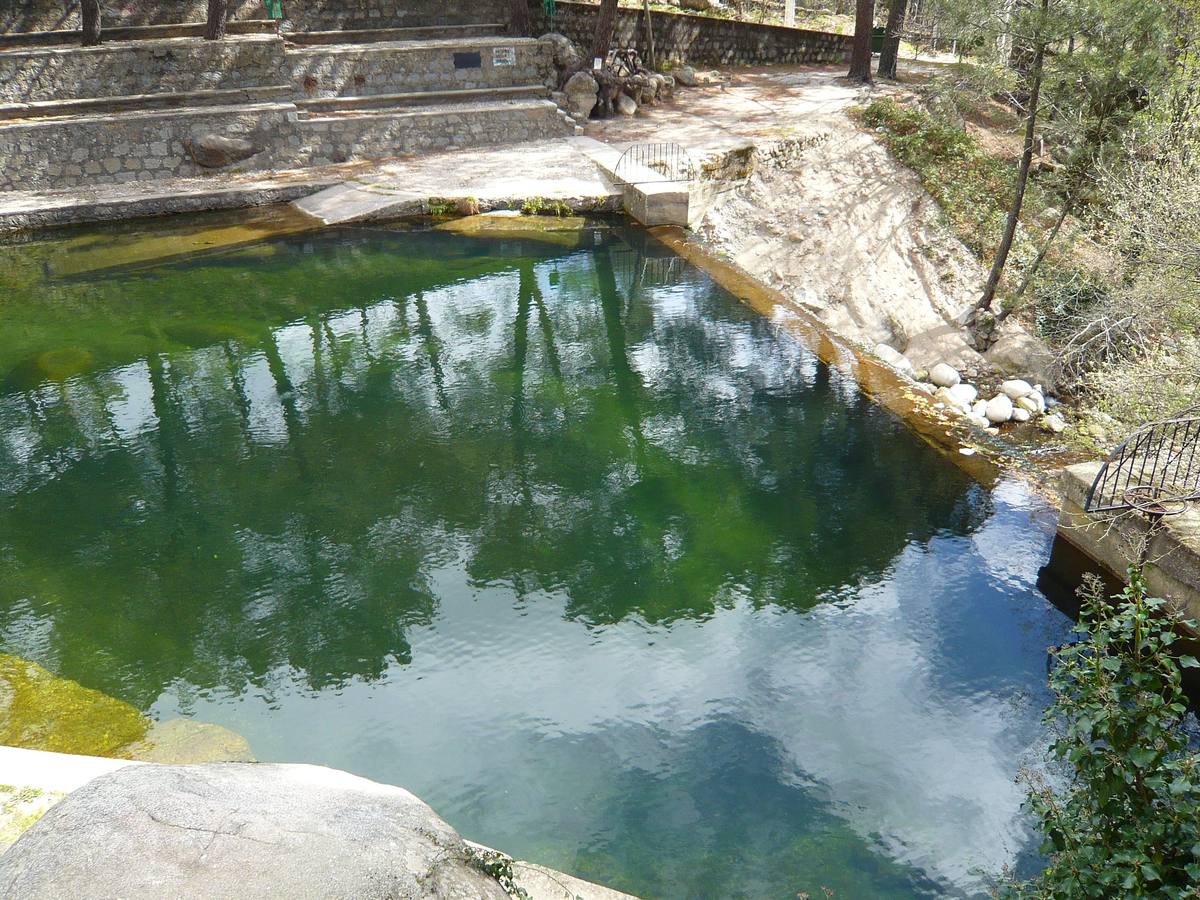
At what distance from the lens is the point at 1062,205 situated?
15477 mm

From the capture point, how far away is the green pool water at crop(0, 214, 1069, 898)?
6680 millimetres

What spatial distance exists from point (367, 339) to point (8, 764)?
899 centimetres

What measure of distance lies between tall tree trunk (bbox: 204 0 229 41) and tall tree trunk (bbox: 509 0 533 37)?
21.6 ft

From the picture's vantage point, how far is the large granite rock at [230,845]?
9.73 feet

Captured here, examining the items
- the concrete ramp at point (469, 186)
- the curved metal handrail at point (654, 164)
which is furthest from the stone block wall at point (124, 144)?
the curved metal handrail at point (654, 164)

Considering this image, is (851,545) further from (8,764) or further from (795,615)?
(8,764)

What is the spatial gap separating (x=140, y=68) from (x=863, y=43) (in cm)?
1556

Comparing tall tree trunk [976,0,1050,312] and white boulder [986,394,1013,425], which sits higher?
tall tree trunk [976,0,1050,312]

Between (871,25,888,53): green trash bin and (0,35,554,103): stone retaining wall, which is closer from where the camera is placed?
(0,35,554,103): stone retaining wall

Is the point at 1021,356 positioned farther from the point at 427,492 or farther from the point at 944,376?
the point at 427,492

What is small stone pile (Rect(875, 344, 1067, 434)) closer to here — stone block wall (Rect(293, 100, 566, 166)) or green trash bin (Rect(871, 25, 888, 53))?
stone block wall (Rect(293, 100, 566, 166))

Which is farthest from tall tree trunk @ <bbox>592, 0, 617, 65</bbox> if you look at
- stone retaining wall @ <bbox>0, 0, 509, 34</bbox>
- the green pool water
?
the green pool water

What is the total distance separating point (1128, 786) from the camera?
461 cm

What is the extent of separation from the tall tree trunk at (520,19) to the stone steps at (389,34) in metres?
0.89
